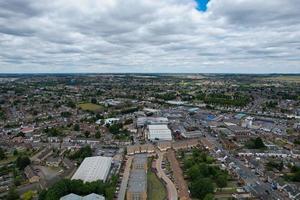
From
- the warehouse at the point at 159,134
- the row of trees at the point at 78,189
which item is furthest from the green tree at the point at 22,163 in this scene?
the warehouse at the point at 159,134

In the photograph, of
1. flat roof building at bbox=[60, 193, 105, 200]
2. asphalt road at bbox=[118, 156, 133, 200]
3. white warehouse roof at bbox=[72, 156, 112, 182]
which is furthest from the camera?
white warehouse roof at bbox=[72, 156, 112, 182]

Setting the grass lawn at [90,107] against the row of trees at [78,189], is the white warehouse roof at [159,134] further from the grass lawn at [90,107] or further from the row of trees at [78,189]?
the grass lawn at [90,107]

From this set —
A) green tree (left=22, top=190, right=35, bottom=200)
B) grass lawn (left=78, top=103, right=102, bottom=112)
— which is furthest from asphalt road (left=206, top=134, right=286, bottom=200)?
grass lawn (left=78, top=103, right=102, bottom=112)

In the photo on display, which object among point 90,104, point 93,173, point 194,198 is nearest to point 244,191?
point 194,198

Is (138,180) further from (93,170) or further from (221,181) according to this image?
(221,181)

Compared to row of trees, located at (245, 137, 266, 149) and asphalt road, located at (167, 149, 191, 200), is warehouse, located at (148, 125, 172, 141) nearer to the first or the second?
asphalt road, located at (167, 149, 191, 200)

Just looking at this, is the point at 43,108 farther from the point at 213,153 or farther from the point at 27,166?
the point at 213,153

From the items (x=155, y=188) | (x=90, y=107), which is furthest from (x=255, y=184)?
(x=90, y=107)
